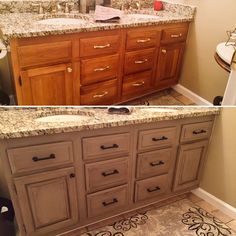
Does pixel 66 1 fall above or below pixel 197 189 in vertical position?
above

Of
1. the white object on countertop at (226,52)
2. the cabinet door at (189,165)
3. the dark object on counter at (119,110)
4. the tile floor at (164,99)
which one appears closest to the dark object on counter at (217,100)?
the tile floor at (164,99)

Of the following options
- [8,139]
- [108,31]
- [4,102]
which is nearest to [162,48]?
[108,31]

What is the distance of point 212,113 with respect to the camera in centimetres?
139

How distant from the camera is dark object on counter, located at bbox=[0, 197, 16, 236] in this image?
1223 mm

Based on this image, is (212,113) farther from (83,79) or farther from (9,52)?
(9,52)

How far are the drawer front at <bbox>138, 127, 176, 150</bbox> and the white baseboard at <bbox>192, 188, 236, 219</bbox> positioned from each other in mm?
543

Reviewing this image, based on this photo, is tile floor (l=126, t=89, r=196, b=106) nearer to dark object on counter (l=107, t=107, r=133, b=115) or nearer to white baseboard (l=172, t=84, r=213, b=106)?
white baseboard (l=172, t=84, r=213, b=106)

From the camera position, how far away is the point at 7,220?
1.26 meters

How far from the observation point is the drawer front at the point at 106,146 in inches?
44.8

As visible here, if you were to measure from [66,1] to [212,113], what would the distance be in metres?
1.45

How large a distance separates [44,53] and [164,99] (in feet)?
3.93

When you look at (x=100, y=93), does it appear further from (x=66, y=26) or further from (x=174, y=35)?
(x=174, y=35)

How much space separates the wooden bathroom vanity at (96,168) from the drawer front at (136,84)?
3.08ft

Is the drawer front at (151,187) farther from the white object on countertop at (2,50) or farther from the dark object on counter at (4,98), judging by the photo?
the white object on countertop at (2,50)
